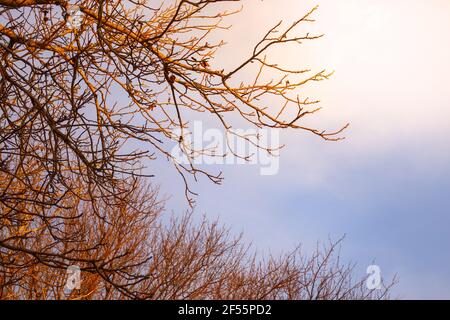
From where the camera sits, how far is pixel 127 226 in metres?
13.8

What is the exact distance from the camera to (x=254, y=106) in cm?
533

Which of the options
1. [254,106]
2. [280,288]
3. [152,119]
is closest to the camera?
[254,106]
